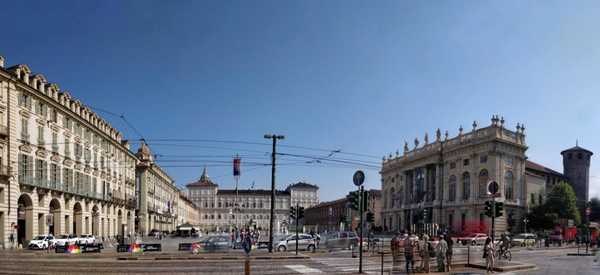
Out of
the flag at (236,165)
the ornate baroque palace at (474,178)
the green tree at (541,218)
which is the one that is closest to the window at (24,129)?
the flag at (236,165)

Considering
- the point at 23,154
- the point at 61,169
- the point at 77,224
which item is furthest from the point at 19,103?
the point at 77,224

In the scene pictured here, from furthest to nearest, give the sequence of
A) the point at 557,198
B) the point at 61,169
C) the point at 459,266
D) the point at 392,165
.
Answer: the point at 392,165 → the point at 557,198 → the point at 61,169 → the point at 459,266

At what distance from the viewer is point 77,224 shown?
57781mm

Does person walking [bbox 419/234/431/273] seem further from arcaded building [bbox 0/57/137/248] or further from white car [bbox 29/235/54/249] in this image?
arcaded building [bbox 0/57/137/248]

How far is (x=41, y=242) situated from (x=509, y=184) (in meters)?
64.2

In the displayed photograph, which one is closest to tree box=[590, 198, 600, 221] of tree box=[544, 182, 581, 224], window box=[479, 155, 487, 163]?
tree box=[544, 182, 581, 224]

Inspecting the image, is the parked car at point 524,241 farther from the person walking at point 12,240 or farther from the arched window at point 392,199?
the arched window at point 392,199

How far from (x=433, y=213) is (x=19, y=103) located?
229ft

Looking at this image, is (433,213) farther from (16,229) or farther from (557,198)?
(16,229)

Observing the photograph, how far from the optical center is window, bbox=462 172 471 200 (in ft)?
265

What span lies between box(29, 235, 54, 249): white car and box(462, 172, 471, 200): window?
6164 centimetres

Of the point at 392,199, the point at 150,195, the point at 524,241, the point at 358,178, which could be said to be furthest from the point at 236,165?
the point at 392,199

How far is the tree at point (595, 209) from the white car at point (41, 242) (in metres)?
94.0

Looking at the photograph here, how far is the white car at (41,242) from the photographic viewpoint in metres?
42.2
